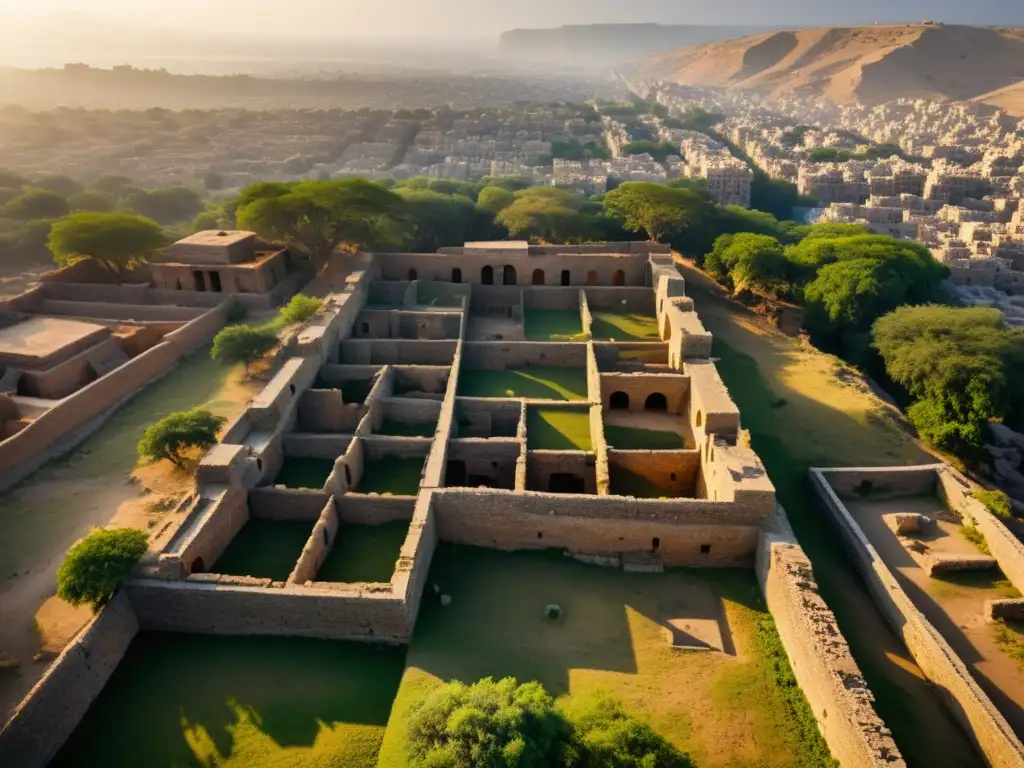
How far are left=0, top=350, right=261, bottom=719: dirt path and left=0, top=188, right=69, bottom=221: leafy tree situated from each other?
1139 inches

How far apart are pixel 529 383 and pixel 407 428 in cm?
507

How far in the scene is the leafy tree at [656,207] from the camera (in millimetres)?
38500

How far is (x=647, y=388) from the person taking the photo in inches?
925

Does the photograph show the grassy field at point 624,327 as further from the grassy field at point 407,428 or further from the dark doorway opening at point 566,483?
the dark doorway opening at point 566,483

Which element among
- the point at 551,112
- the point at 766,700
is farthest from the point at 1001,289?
the point at 551,112

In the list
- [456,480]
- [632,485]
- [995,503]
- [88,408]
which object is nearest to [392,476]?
[456,480]

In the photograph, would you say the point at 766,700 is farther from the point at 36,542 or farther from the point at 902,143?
the point at 902,143

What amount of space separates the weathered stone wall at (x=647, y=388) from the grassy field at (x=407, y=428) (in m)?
5.89

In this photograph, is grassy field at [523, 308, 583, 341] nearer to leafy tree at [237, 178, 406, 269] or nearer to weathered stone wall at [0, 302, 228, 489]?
leafy tree at [237, 178, 406, 269]

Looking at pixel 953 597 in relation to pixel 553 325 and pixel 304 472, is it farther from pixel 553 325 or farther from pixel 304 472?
pixel 553 325

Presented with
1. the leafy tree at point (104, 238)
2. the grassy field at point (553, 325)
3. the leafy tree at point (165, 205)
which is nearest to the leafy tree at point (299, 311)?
the grassy field at point (553, 325)

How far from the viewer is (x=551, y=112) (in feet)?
447

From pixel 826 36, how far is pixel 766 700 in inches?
8867

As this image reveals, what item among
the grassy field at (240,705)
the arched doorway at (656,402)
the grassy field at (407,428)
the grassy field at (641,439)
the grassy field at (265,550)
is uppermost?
the arched doorway at (656,402)
